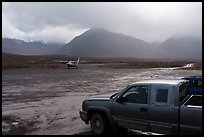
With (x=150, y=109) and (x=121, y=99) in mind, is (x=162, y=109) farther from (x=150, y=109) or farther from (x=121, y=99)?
(x=121, y=99)

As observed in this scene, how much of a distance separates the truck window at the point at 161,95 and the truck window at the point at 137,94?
361 millimetres

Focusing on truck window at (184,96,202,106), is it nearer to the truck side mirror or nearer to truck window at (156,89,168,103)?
truck window at (156,89,168,103)

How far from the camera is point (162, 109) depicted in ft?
25.0

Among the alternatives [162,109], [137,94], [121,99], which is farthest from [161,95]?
[121,99]

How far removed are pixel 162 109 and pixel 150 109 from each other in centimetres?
34

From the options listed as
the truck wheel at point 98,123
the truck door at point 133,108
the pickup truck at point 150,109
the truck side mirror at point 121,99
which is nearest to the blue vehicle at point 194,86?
the pickup truck at point 150,109

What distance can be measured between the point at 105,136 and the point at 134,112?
4.03ft

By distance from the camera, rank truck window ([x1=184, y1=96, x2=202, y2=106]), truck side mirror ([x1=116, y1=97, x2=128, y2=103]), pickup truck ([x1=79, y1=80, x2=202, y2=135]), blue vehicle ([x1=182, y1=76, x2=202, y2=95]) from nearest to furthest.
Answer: pickup truck ([x1=79, y1=80, x2=202, y2=135]), truck window ([x1=184, y1=96, x2=202, y2=106]), blue vehicle ([x1=182, y1=76, x2=202, y2=95]), truck side mirror ([x1=116, y1=97, x2=128, y2=103])

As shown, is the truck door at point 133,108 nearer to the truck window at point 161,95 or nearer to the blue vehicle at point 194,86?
the truck window at point 161,95

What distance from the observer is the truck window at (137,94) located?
321 inches

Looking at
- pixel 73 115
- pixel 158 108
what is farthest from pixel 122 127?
pixel 73 115

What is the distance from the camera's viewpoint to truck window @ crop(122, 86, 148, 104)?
26.8 ft

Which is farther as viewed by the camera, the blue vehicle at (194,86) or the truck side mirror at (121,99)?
the truck side mirror at (121,99)

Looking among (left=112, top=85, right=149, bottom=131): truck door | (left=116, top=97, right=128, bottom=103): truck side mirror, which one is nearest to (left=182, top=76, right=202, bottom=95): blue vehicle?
(left=112, top=85, right=149, bottom=131): truck door
